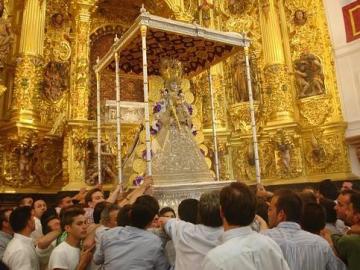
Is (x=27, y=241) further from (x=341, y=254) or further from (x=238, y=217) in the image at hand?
(x=341, y=254)

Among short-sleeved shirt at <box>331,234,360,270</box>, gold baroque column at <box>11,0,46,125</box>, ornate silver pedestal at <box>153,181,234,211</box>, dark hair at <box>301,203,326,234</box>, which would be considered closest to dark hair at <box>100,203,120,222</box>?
dark hair at <box>301,203,326,234</box>

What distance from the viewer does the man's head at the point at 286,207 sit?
271cm

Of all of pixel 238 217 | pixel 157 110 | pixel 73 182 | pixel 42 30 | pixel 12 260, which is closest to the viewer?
pixel 238 217

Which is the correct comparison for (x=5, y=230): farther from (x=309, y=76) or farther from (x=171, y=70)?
(x=309, y=76)

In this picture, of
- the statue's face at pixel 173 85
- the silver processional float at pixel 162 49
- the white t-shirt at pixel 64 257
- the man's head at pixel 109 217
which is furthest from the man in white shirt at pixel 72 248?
the statue's face at pixel 173 85

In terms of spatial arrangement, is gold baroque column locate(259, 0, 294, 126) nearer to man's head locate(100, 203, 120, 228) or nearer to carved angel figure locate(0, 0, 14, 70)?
carved angel figure locate(0, 0, 14, 70)

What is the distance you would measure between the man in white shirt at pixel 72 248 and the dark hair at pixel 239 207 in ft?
5.96

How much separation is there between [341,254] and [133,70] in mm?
7788

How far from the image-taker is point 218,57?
29.8ft

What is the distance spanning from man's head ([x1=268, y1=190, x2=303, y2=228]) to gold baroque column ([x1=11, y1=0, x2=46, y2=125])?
8067 mm

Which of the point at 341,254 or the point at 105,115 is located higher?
the point at 105,115

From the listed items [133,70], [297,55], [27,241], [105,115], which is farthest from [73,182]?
[297,55]

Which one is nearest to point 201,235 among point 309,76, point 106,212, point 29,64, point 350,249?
point 350,249

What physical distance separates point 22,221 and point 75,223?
2.07 ft
